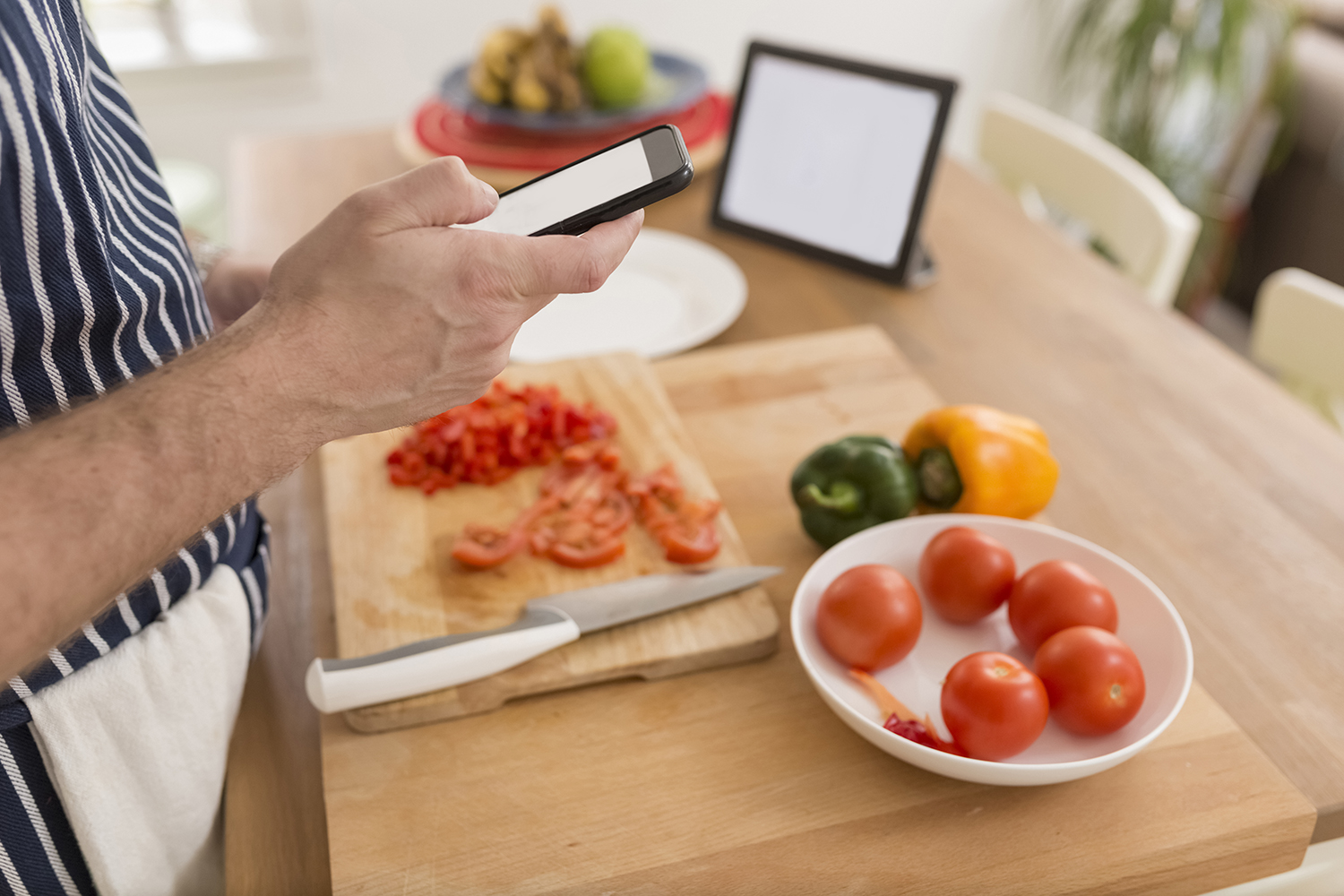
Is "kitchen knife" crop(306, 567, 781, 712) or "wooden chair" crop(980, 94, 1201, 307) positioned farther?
"wooden chair" crop(980, 94, 1201, 307)

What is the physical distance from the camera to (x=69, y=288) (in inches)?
28.1

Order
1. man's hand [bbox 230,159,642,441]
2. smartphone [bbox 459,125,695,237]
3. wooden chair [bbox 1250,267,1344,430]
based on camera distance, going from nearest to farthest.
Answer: man's hand [bbox 230,159,642,441] < smartphone [bbox 459,125,695,237] < wooden chair [bbox 1250,267,1344,430]

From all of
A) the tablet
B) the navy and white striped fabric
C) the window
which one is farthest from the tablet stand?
the window

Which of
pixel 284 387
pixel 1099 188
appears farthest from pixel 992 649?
pixel 1099 188

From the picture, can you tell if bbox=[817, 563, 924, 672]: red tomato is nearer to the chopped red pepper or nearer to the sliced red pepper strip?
the sliced red pepper strip

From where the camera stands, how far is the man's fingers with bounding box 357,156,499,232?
73 cm

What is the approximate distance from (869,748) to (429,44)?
125 inches

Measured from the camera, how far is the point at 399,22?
11.1 ft

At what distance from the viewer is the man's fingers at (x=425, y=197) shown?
73 cm

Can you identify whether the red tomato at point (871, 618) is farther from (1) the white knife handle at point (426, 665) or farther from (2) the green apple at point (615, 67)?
(2) the green apple at point (615, 67)

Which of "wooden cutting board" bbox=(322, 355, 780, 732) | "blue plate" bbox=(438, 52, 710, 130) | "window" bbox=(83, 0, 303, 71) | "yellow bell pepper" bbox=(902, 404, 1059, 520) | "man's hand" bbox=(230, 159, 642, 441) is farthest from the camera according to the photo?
"window" bbox=(83, 0, 303, 71)

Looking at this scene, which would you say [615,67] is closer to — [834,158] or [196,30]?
[834,158]

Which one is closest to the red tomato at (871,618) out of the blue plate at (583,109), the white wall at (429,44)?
the blue plate at (583,109)

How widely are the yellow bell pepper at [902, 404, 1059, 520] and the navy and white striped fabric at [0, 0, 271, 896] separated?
2.28ft
